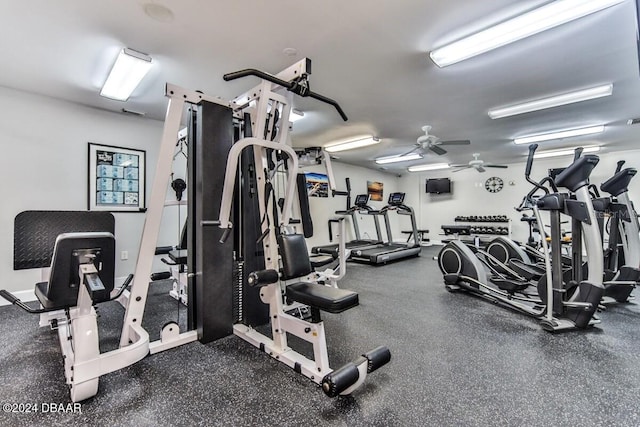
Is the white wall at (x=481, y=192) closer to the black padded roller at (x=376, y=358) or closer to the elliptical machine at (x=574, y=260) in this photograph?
the elliptical machine at (x=574, y=260)

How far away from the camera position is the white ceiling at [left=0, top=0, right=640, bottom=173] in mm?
2102

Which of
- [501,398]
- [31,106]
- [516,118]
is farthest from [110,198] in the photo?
[516,118]

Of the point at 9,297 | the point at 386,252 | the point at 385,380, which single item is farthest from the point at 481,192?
the point at 9,297

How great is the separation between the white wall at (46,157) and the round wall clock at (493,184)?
9.14 meters

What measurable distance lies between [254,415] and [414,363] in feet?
3.76

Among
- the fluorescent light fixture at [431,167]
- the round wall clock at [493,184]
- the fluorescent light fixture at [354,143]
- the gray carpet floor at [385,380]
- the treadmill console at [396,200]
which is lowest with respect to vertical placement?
the gray carpet floor at [385,380]

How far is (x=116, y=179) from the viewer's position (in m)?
4.12

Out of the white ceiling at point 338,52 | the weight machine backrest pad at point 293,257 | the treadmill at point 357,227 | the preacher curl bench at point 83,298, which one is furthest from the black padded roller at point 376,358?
the treadmill at point 357,227

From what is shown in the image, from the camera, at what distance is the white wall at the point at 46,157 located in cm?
336

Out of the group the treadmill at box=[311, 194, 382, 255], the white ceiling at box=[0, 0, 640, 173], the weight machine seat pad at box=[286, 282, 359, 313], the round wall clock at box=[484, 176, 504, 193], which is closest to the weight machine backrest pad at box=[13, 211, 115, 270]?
the white ceiling at box=[0, 0, 640, 173]

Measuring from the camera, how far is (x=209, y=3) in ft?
6.62

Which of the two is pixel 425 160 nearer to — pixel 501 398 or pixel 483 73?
pixel 483 73

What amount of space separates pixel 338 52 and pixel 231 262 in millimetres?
2132

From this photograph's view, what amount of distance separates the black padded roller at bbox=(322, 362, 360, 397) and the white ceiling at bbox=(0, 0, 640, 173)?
2.37 meters
